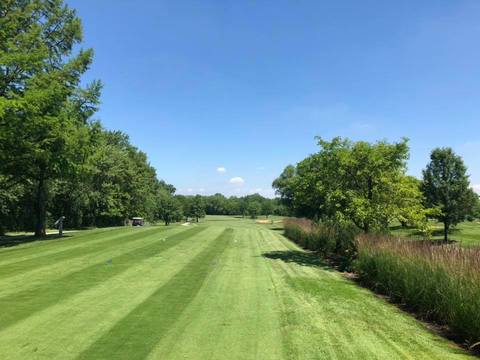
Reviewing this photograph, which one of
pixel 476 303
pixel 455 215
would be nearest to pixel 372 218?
pixel 476 303

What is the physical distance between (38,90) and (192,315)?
17.5m

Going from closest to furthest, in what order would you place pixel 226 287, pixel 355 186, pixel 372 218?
1. pixel 226 287
2. pixel 372 218
3. pixel 355 186

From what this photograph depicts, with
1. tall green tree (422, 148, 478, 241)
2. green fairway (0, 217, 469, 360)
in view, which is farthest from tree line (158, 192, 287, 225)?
green fairway (0, 217, 469, 360)

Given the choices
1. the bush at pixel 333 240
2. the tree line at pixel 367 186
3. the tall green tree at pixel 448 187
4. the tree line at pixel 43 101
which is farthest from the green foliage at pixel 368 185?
the tall green tree at pixel 448 187

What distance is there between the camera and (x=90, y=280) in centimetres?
1105

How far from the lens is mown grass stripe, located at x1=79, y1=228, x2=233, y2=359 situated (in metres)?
5.96

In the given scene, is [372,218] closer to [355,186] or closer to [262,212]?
[355,186]

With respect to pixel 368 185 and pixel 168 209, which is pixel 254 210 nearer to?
pixel 168 209

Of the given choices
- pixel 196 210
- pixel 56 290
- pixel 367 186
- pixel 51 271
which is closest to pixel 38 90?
pixel 51 271

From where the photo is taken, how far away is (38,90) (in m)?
21.2

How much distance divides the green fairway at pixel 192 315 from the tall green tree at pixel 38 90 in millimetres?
9128

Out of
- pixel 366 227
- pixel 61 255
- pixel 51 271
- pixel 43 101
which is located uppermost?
pixel 43 101

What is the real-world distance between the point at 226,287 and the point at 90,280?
3.50 meters

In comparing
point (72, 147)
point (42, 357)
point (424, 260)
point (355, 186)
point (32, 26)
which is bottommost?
point (42, 357)
